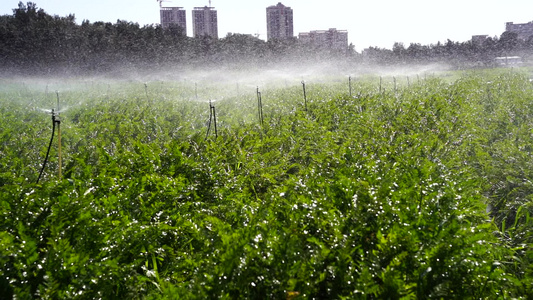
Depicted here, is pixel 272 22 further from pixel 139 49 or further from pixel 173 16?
pixel 139 49

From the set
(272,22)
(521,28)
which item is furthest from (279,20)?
(521,28)

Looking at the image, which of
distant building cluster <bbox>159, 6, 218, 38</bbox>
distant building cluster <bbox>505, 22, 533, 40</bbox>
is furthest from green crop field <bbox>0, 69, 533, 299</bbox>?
distant building cluster <bbox>505, 22, 533, 40</bbox>

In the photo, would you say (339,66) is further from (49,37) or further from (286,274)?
(286,274)

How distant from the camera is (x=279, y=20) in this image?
94.9 meters

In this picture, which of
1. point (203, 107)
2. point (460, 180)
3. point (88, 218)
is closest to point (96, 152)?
point (88, 218)

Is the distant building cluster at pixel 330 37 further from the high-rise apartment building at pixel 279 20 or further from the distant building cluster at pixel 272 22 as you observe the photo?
the high-rise apartment building at pixel 279 20

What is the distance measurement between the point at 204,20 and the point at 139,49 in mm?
46441

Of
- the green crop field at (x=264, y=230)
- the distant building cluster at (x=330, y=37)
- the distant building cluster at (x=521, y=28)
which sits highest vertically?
the distant building cluster at (x=521, y=28)

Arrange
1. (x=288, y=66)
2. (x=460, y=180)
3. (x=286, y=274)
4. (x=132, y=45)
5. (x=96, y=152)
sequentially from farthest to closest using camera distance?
(x=288, y=66) < (x=132, y=45) < (x=96, y=152) < (x=460, y=180) < (x=286, y=274)

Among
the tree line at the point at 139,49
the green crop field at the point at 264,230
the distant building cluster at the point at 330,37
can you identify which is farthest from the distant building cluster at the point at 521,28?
the green crop field at the point at 264,230

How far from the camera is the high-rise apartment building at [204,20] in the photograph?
9019 cm

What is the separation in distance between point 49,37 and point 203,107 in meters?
31.2

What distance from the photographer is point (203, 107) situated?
43.1 feet

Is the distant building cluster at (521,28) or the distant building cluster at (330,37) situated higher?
the distant building cluster at (521,28)
